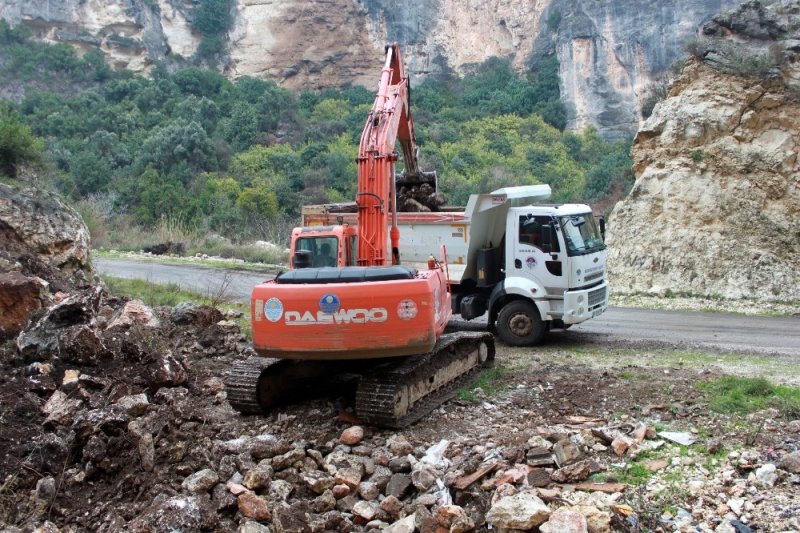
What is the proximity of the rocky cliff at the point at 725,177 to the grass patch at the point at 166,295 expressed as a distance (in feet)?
34.2

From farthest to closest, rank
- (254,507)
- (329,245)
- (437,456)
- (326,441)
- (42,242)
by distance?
(42,242) → (329,245) → (326,441) → (437,456) → (254,507)

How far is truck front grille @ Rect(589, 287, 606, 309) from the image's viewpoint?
40.3 ft

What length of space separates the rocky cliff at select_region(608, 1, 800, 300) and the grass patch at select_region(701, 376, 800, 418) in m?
10.6

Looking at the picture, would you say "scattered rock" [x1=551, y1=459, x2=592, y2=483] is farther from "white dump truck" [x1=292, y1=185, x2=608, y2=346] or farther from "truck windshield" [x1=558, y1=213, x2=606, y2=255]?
"truck windshield" [x1=558, y1=213, x2=606, y2=255]

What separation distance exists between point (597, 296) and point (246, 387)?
655 cm

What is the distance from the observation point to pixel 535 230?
478 inches

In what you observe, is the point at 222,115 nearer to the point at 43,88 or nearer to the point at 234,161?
the point at 234,161

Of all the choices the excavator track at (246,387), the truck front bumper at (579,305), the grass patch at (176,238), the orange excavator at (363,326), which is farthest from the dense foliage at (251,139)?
the excavator track at (246,387)

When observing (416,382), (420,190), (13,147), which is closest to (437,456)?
(416,382)

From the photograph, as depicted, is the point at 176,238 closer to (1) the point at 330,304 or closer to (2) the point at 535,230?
(2) the point at 535,230

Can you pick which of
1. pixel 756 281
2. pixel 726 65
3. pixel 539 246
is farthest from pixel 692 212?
pixel 539 246

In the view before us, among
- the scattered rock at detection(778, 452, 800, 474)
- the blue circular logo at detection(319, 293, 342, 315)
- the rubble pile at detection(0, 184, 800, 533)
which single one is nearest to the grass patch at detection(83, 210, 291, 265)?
the rubble pile at detection(0, 184, 800, 533)

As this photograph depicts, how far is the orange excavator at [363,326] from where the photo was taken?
299 inches

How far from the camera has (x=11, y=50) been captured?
59094 mm
